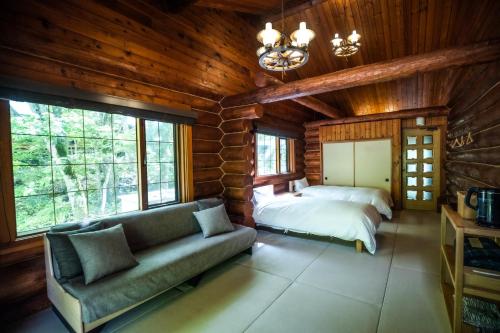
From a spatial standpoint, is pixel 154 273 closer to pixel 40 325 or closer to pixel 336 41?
pixel 40 325

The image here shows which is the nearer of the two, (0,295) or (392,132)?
(0,295)

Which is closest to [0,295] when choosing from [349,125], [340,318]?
[340,318]

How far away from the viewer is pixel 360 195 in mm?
5012

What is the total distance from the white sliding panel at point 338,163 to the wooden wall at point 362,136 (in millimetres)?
161

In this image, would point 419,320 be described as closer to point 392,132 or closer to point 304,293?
point 304,293

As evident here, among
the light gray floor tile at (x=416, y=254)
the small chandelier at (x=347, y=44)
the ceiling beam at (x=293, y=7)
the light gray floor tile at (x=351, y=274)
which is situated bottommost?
the light gray floor tile at (x=351, y=274)

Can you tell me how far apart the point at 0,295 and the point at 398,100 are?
8.14 metres

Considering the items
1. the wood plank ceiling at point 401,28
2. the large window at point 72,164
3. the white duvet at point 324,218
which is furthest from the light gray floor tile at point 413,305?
the large window at point 72,164

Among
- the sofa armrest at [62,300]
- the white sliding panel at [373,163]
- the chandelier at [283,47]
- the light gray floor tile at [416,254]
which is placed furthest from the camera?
Answer: the white sliding panel at [373,163]

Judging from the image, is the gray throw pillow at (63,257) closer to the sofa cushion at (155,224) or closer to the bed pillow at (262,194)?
the sofa cushion at (155,224)

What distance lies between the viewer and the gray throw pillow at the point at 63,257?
1.94 meters

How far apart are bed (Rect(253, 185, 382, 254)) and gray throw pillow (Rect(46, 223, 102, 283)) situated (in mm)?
2845

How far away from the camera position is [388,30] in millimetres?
4238

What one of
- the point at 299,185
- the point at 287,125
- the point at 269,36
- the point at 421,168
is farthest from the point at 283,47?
the point at 421,168
